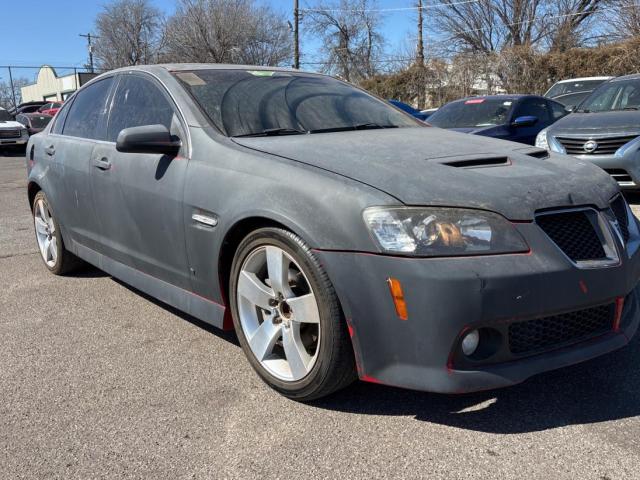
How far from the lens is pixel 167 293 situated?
11.1 ft

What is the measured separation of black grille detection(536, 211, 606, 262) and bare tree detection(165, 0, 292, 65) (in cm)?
4180

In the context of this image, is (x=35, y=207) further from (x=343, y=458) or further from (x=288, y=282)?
(x=343, y=458)

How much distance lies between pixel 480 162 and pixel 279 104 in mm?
1290

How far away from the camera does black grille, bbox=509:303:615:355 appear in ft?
7.79

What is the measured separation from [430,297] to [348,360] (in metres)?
0.49

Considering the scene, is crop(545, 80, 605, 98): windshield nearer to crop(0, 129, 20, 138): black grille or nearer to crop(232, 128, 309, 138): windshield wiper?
crop(232, 128, 309, 138): windshield wiper

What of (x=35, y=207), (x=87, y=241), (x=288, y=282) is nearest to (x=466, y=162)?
(x=288, y=282)

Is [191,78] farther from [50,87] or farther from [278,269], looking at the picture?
[50,87]

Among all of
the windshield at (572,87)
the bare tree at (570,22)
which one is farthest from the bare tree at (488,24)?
the windshield at (572,87)

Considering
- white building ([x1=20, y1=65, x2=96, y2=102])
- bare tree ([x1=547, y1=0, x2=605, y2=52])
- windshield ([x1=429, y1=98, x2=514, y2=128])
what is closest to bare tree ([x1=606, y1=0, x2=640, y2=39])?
bare tree ([x1=547, y1=0, x2=605, y2=52])

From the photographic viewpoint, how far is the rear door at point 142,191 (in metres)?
3.22

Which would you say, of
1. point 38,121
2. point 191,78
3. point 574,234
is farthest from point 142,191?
point 38,121

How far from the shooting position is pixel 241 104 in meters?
3.41

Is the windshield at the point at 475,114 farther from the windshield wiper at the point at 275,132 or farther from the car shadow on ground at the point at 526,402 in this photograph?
the car shadow on ground at the point at 526,402
